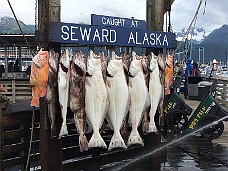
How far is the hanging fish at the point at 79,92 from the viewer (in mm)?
4125

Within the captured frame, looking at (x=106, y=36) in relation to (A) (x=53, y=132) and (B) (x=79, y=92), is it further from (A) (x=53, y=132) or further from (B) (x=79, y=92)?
(A) (x=53, y=132)

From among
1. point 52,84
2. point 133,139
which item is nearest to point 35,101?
point 52,84

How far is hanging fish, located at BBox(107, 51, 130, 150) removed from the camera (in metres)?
4.36

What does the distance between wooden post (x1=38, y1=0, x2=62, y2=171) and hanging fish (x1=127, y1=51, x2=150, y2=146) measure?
94 cm

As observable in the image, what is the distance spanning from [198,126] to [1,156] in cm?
441

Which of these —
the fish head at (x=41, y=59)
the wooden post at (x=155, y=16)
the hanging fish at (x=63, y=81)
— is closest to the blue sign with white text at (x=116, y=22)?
the wooden post at (x=155, y=16)

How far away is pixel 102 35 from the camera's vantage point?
180 inches

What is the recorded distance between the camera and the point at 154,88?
4898 mm

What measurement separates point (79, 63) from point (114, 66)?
47 centimetres

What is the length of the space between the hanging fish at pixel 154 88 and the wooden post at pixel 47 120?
1281 mm

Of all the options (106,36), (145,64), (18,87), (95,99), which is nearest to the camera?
(95,99)

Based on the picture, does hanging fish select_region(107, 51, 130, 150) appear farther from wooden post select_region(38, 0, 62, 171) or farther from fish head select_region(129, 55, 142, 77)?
wooden post select_region(38, 0, 62, 171)

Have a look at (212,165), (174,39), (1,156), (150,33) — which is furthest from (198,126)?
(1,156)

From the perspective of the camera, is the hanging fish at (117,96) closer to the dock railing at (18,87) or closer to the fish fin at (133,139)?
the fish fin at (133,139)
